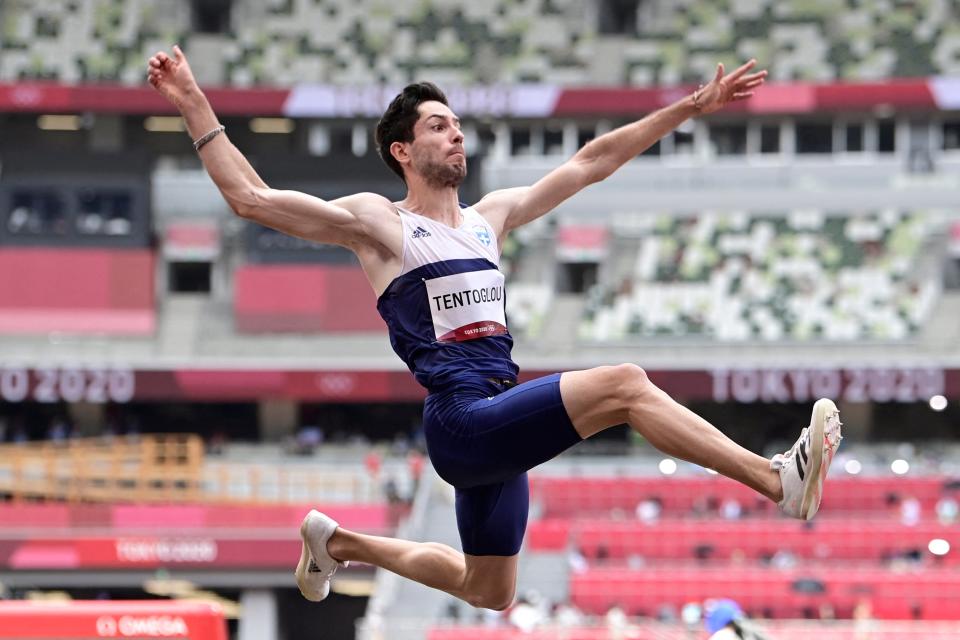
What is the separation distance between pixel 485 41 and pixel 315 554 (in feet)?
106

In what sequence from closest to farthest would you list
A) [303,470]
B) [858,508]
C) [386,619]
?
1. [386,619]
2. [858,508]
3. [303,470]

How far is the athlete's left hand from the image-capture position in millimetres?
7492

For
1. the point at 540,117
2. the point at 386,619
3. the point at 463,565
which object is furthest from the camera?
the point at 540,117

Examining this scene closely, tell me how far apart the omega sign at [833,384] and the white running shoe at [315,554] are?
2471cm

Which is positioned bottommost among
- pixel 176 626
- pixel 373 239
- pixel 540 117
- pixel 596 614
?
pixel 596 614

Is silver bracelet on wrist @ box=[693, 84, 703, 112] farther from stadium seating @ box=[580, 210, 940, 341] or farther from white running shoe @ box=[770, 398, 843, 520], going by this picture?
stadium seating @ box=[580, 210, 940, 341]

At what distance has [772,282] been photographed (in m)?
34.4

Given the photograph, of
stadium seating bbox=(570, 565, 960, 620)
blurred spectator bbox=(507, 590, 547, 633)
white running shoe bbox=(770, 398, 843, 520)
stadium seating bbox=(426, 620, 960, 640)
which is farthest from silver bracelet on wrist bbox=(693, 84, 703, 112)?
Result: stadium seating bbox=(570, 565, 960, 620)

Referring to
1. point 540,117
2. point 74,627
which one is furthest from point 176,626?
point 540,117

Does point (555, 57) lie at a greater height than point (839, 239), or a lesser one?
greater

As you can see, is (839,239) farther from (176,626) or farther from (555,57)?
(176,626)

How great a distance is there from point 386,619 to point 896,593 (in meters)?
6.81

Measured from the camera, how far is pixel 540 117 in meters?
38.9

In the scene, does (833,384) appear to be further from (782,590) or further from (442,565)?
(442,565)
